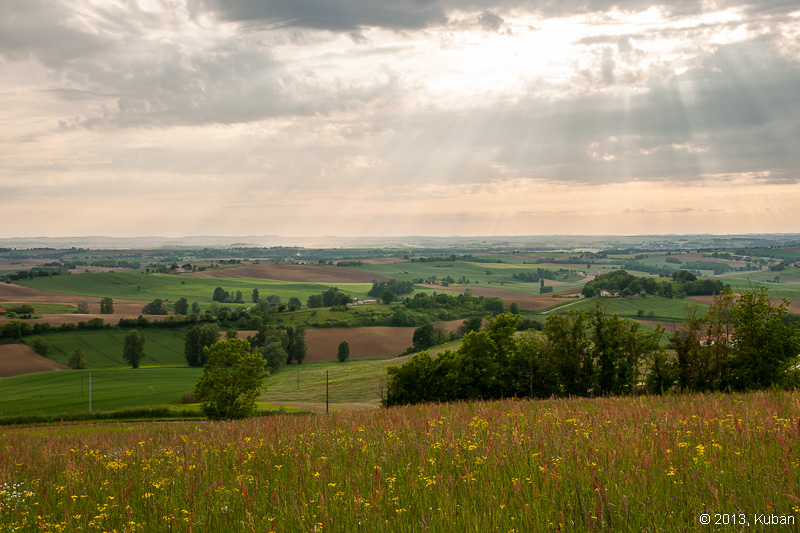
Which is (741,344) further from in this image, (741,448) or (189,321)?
(189,321)

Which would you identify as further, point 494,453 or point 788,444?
point 494,453

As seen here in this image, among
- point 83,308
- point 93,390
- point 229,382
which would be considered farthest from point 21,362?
point 229,382

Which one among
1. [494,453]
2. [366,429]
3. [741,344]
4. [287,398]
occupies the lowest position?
[287,398]

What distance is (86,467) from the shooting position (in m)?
8.50

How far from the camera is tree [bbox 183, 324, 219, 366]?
4732 inches

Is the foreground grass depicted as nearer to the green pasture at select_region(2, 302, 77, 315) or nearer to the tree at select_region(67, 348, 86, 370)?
the tree at select_region(67, 348, 86, 370)

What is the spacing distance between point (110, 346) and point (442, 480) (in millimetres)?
136265

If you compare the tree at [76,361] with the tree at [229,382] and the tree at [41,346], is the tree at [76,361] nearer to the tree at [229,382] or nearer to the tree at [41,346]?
the tree at [41,346]

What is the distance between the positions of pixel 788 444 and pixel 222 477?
7.43m

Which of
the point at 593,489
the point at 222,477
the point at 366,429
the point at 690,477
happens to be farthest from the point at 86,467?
the point at 690,477

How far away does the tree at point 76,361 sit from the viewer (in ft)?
352

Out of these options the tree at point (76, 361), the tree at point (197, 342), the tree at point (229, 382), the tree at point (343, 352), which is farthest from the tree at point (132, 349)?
the tree at point (229, 382)

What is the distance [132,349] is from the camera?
116125 millimetres

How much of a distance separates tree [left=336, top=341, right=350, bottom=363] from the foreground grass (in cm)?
11697
